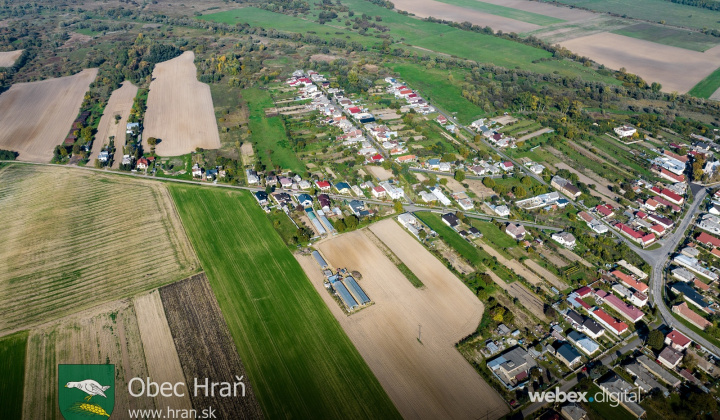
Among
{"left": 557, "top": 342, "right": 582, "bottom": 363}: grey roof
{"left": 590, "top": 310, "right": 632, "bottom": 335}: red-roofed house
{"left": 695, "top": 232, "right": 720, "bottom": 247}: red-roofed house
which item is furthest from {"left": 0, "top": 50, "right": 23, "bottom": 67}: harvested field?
{"left": 695, "top": 232, "right": 720, "bottom": 247}: red-roofed house

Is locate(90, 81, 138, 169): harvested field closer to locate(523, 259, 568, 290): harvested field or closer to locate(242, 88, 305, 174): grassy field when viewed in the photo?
locate(242, 88, 305, 174): grassy field

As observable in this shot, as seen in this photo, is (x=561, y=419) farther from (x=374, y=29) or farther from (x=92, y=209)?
(x=374, y=29)

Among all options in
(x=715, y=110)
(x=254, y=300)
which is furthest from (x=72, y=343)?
(x=715, y=110)

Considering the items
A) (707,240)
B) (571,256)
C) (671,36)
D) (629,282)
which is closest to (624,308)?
(629,282)

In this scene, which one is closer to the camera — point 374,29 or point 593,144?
point 593,144

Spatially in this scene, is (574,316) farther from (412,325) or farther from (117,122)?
(117,122)

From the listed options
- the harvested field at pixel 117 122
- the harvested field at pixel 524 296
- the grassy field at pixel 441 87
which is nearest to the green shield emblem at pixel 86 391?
the harvested field at pixel 524 296

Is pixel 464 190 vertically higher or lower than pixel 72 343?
higher
